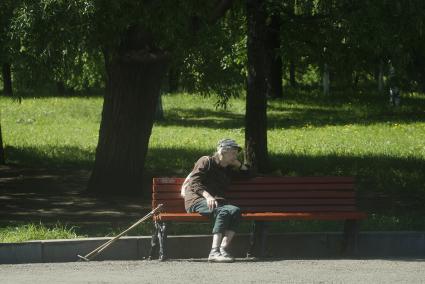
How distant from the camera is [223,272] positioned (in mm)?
8742

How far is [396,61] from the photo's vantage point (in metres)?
13.2

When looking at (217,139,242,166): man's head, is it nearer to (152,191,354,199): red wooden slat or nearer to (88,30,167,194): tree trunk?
(152,191,354,199): red wooden slat

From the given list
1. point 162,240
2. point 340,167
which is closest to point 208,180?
point 162,240

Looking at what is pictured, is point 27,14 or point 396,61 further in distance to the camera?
point 396,61

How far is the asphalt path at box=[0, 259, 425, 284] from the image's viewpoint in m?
8.35

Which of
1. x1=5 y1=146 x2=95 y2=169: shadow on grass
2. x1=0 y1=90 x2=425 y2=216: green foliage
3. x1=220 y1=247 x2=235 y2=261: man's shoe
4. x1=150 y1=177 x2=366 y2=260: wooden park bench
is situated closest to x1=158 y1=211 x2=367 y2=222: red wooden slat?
x1=150 y1=177 x2=366 y2=260: wooden park bench

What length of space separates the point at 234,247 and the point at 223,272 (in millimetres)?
1128

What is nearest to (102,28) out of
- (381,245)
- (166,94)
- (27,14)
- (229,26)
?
(27,14)

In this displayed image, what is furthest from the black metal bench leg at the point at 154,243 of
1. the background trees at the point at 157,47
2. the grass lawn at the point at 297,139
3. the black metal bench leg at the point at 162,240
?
the background trees at the point at 157,47

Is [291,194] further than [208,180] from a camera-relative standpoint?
Yes

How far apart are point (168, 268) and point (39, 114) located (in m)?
27.8

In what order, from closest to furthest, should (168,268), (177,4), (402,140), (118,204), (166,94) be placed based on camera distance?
(168,268) → (177,4) → (118,204) → (402,140) → (166,94)

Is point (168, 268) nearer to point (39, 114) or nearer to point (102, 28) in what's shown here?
point (102, 28)

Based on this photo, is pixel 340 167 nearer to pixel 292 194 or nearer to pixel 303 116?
pixel 292 194
